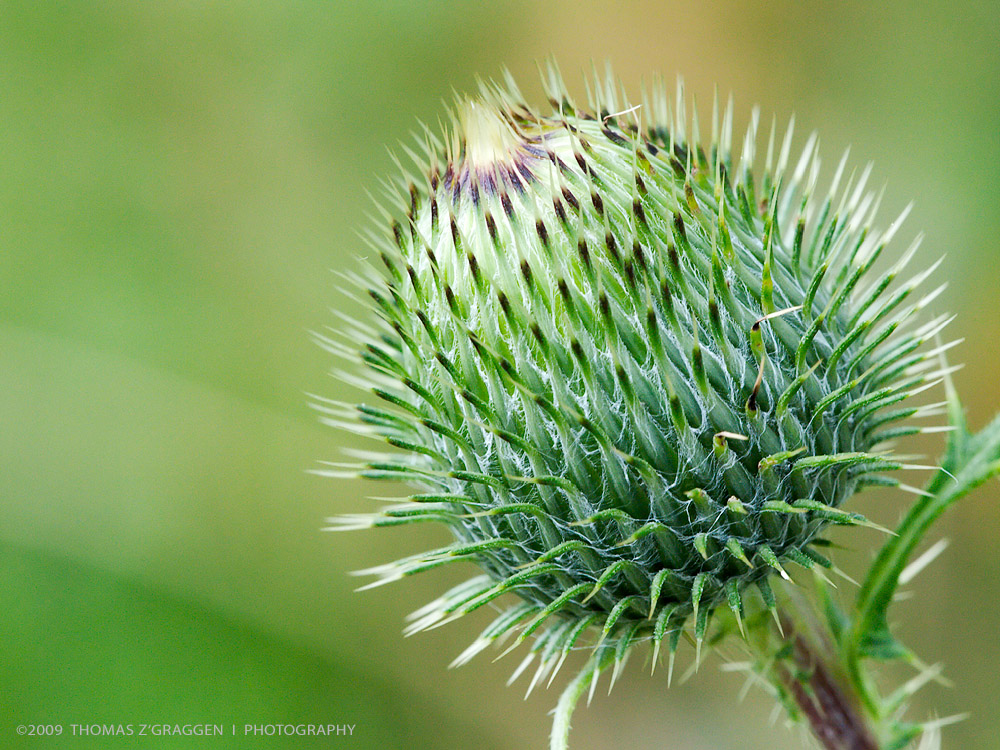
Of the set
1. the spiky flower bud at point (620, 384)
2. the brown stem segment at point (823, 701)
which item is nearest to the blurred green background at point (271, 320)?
the spiky flower bud at point (620, 384)

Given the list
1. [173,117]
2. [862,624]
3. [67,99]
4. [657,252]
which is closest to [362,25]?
[173,117]

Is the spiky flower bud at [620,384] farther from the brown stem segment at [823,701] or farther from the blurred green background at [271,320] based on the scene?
the blurred green background at [271,320]

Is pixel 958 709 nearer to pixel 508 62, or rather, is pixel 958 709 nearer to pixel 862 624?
pixel 862 624

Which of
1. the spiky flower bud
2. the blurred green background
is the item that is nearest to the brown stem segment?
the spiky flower bud

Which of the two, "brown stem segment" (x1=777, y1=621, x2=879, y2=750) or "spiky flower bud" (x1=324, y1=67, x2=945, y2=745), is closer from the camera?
"spiky flower bud" (x1=324, y1=67, x2=945, y2=745)

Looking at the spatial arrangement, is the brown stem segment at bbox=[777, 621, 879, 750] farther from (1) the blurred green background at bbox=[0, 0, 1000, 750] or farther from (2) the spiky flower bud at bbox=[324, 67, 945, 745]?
(1) the blurred green background at bbox=[0, 0, 1000, 750]

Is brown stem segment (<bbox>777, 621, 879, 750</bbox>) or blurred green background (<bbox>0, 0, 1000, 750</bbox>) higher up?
blurred green background (<bbox>0, 0, 1000, 750</bbox>)

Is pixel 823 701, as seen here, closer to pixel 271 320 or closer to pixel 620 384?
pixel 620 384

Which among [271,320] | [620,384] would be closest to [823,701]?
[620,384]
